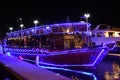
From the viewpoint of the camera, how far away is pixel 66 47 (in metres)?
21.8

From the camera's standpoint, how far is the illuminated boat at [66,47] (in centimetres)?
2097

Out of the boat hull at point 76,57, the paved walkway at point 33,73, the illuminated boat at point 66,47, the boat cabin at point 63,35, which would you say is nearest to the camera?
the paved walkway at point 33,73

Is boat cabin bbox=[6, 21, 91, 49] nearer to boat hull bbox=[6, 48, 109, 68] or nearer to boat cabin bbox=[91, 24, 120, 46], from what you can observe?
boat hull bbox=[6, 48, 109, 68]

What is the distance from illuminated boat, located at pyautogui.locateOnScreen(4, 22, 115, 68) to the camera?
68.8 feet

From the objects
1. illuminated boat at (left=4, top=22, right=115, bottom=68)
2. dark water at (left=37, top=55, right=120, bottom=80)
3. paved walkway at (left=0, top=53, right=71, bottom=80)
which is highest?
illuminated boat at (left=4, top=22, right=115, bottom=68)

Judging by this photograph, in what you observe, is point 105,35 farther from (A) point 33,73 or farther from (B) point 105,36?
(A) point 33,73

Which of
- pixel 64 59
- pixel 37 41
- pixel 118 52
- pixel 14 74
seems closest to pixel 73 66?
pixel 64 59

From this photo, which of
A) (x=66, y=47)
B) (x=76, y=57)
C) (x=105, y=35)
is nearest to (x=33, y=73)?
(x=76, y=57)

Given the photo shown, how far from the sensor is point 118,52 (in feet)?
113

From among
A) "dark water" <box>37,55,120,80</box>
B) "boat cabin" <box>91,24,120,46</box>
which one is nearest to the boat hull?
"dark water" <box>37,55,120,80</box>

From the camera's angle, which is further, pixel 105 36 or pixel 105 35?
pixel 105 35

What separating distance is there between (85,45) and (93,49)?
79.9 inches

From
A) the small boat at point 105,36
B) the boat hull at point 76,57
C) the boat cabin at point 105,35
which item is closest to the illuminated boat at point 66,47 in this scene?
the boat hull at point 76,57

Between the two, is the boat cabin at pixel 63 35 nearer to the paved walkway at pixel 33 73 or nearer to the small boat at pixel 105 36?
the paved walkway at pixel 33 73
